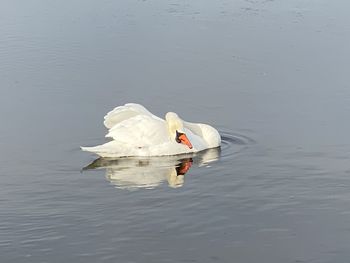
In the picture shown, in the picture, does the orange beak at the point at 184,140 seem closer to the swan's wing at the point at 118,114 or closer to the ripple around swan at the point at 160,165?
the ripple around swan at the point at 160,165

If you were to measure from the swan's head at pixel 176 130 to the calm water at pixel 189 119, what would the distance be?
320 mm

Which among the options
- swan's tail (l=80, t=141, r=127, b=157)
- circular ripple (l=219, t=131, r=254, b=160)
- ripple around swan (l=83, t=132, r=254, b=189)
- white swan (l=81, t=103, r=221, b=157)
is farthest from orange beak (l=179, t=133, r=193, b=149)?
swan's tail (l=80, t=141, r=127, b=157)

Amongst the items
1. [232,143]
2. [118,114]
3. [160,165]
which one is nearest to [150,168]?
[160,165]

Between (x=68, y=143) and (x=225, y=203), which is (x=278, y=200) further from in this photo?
(x=68, y=143)

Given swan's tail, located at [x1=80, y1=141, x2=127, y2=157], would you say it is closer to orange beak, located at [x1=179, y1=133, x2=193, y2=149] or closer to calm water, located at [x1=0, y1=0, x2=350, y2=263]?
calm water, located at [x1=0, y1=0, x2=350, y2=263]

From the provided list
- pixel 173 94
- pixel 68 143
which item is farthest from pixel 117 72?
pixel 68 143

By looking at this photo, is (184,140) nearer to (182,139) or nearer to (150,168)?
(182,139)

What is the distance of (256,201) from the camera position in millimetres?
10031

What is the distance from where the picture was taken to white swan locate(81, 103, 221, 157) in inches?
476

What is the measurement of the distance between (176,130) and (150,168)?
0.91 m

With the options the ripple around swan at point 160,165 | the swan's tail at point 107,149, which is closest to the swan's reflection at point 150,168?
the ripple around swan at point 160,165

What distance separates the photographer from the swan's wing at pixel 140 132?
12.1 meters

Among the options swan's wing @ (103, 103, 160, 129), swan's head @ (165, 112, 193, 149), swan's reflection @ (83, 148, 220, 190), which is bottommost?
swan's reflection @ (83, 148, 220, 190)

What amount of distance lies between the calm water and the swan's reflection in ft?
0.12
